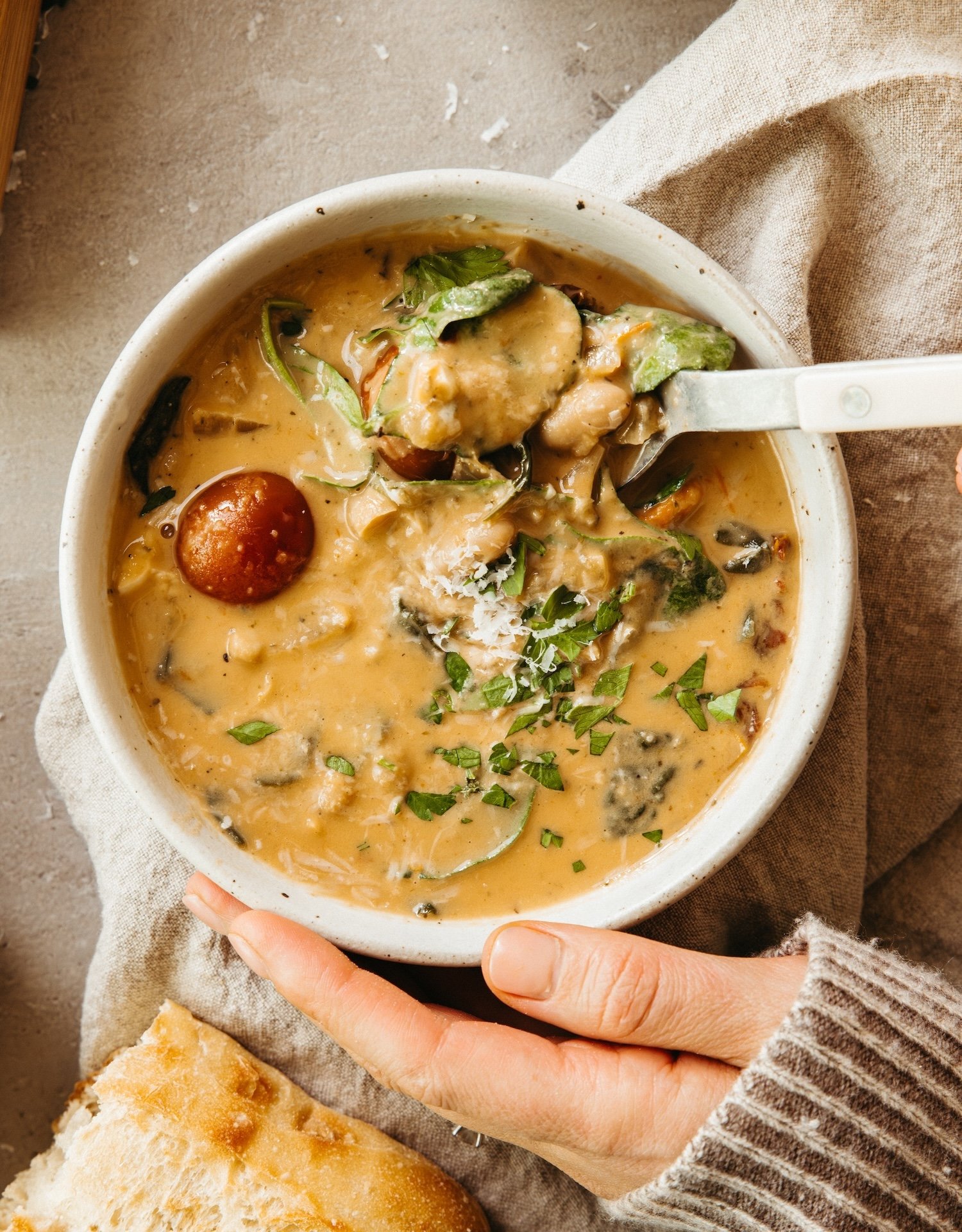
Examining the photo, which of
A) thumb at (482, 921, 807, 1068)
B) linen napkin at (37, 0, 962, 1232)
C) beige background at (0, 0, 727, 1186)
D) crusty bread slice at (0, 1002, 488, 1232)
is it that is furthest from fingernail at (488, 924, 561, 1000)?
beige background at (0, 0, 727, 1186)

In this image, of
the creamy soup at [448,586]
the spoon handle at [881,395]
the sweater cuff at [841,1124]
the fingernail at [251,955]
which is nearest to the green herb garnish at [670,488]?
the creamy soup at [448,586]

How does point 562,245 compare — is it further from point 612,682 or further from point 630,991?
point 630,991

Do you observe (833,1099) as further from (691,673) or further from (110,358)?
(110,358)

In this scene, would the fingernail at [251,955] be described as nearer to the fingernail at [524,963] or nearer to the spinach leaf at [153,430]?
the fingernail at [524,963]

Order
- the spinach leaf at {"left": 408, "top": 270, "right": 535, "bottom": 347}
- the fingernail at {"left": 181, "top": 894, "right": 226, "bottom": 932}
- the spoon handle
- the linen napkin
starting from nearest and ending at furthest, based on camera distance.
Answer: the spoon handle < the spinach leaf at {"left": 408, "top": 270, "right": 535, "bottom": 347} < the fingernail at {"left": 181, "top": 894, "right": 226, "bottom": 932} < the linen napkin

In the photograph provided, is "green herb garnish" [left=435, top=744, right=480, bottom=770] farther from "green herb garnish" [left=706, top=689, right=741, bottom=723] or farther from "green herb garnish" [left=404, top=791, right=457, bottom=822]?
"green herb garnish" [left=706, top=689, right=741, bottom=723]

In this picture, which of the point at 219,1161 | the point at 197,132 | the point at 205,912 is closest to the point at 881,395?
the point at 205,912

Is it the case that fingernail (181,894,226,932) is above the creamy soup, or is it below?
below

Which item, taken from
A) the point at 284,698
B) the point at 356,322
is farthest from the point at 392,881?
the point at 356,322

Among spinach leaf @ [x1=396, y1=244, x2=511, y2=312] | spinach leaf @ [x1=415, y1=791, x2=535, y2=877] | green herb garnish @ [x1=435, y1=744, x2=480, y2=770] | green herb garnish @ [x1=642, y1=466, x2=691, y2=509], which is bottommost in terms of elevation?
spinach leaf @ [x1=415, y1=791, x2=535, y2=877]
